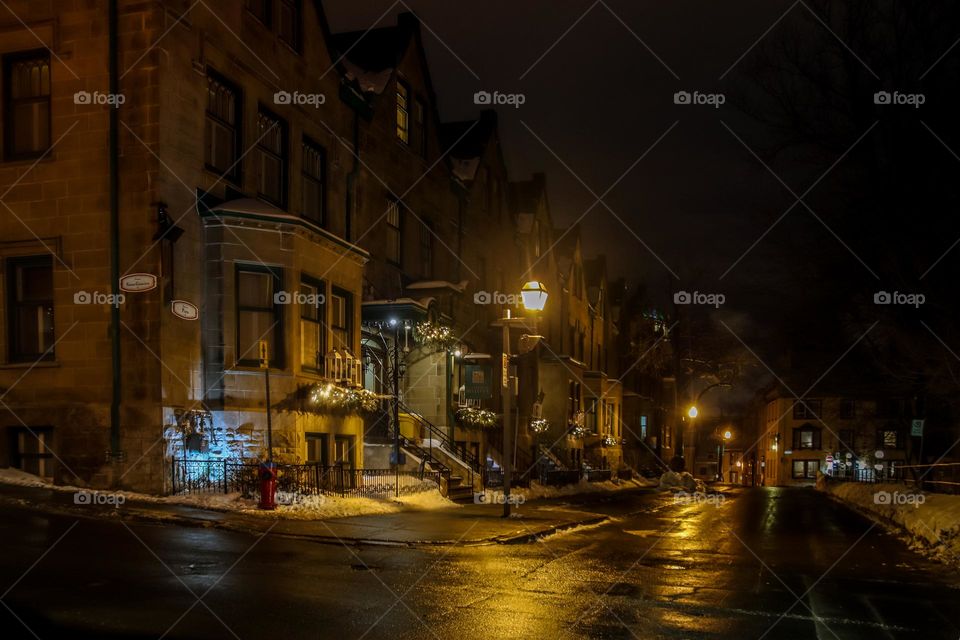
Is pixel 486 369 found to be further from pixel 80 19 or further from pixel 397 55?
pixel 80 19

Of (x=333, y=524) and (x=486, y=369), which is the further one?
(x=486, y=369)

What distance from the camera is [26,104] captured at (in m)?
17.9

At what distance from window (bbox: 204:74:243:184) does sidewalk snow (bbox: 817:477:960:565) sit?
50.1ft

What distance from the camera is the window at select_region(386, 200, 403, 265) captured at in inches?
1085

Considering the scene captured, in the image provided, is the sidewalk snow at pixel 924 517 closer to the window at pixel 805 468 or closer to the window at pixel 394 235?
the window at pixel 394 235

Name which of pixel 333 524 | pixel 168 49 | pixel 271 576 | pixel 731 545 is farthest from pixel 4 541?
pixel 731 545

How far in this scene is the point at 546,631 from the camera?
7.93m

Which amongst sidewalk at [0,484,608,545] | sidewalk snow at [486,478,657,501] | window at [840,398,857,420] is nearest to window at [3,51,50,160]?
sidewalk at [0,484,608,545]

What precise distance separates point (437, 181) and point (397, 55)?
15.0ft

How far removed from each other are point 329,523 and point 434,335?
11025 mm

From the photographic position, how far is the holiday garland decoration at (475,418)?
1180 inches

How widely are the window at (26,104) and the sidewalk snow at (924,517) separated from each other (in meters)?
17.7

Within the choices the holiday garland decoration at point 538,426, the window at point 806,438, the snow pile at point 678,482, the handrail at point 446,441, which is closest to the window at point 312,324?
the handrail at point 446,441

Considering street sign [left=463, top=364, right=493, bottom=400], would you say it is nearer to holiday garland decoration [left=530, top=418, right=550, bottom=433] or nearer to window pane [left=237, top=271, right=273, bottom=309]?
holiday garland decoration [left=530, top=418, right=550, bottom=433]
